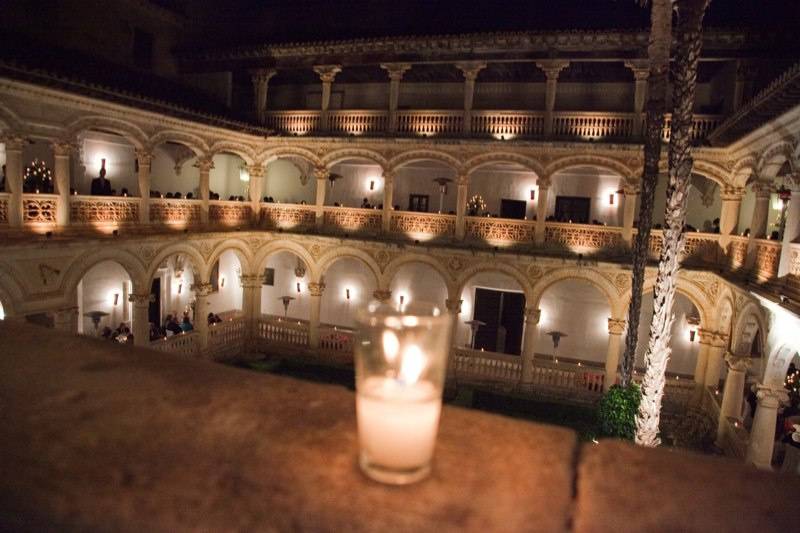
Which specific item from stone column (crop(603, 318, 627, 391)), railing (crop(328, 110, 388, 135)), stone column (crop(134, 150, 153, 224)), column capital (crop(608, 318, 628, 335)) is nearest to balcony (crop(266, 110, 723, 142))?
railing (crop(328, 110, 388, 135))

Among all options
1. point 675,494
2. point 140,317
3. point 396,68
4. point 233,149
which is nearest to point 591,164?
point 396,68

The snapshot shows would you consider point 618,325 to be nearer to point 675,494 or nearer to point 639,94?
point 639,94

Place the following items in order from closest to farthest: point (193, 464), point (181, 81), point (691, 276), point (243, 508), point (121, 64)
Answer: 1. point (243, 508)
2. point (193, 464)
3. point (691, 276)
4. point (121, 64)
5. point (181, 81)

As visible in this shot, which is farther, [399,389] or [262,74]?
[262,74]

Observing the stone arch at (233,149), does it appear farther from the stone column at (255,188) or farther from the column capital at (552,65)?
the column capital at (552,65)

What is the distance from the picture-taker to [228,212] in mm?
20984

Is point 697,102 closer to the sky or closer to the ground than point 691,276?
closer to the sky

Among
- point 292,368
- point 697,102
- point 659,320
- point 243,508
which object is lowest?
point 292,368

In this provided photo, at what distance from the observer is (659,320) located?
10961 millimetres

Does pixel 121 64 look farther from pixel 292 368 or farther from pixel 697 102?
pixel 697 102

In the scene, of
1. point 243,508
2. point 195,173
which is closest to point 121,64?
point 195,173

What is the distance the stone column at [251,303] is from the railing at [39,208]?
8.35 meters

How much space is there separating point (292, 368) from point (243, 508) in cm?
1998

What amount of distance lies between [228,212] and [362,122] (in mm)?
6370
